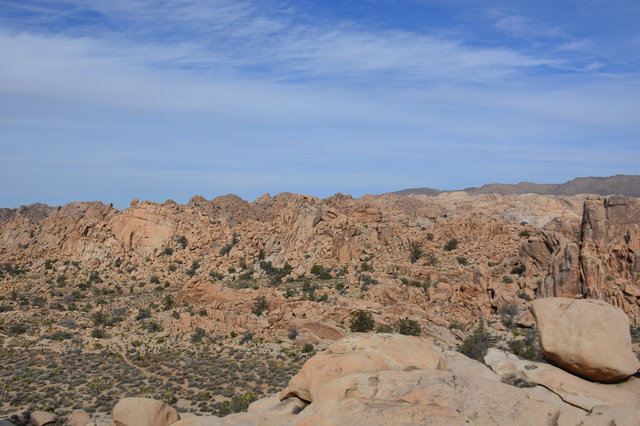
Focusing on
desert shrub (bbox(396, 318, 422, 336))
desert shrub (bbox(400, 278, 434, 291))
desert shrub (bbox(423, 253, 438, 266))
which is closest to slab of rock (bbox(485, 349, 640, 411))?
desert shrub (bbox(396, 318, 422, 336))

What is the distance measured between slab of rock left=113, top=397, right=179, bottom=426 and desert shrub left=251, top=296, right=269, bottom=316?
23.5m

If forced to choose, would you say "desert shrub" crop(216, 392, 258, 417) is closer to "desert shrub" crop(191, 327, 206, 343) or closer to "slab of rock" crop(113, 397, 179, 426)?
"slab of rock" crop(113, 397, 179, 426)

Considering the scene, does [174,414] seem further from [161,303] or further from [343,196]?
[343,196]

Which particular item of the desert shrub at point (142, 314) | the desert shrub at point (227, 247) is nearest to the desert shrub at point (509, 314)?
the desert shrub at point (142, 314)

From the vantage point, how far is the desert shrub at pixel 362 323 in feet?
118

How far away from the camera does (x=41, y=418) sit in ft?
74.5

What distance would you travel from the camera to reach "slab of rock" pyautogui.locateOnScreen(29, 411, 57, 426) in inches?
888

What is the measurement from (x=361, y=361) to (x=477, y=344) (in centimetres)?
2016

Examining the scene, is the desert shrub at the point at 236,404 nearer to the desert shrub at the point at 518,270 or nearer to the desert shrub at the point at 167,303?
the desert shrub at the point at 167,303

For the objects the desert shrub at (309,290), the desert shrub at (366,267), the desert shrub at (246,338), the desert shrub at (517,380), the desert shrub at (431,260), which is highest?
the desert shrub at (517,380)

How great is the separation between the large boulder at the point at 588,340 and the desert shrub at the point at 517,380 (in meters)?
1.04

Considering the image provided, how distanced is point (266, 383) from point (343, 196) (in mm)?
56916

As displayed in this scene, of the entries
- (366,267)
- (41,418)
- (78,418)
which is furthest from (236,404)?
(366,267)

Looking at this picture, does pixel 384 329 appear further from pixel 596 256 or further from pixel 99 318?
pixel 99 318
